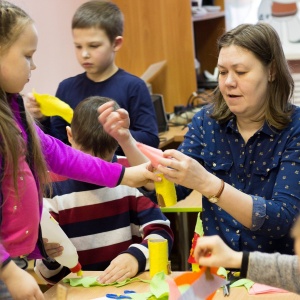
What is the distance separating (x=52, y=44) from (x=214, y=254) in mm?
2833

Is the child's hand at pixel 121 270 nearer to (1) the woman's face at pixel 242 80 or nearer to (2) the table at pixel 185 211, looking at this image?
(1) the woman's face at pixel 242 80

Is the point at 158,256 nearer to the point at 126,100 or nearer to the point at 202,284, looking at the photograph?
the point at 202,284

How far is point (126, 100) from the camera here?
11.1ft

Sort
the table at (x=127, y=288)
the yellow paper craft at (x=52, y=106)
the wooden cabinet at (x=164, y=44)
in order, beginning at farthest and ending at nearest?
the wooden cabinet at (x=164, y=44)
the yellow paper craft at (x=52, y=106)
the table at (x=127, y=288)

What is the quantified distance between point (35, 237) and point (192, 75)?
3029 mm

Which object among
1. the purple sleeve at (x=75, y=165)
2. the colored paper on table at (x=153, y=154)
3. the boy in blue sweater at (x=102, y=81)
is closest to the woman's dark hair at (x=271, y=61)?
the colored paper on table at (x=153, y=154)

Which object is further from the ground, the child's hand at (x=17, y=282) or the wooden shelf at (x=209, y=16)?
the wooden shelf at (x=209, y=16)

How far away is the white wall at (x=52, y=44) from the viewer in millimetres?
4055

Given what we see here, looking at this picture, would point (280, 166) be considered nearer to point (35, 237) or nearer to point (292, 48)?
point (35, 237)

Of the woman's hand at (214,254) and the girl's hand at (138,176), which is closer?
the woman's hand at (214,254)

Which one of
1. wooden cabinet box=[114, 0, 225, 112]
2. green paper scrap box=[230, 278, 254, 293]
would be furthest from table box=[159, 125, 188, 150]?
green paper scrap box=[230, 278, 254, 293]

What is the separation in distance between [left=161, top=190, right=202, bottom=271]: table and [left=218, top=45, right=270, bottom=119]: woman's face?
115 cm

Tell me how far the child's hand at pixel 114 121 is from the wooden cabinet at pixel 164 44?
251 centimetres

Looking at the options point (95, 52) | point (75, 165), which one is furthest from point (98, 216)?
point (95, 52)
